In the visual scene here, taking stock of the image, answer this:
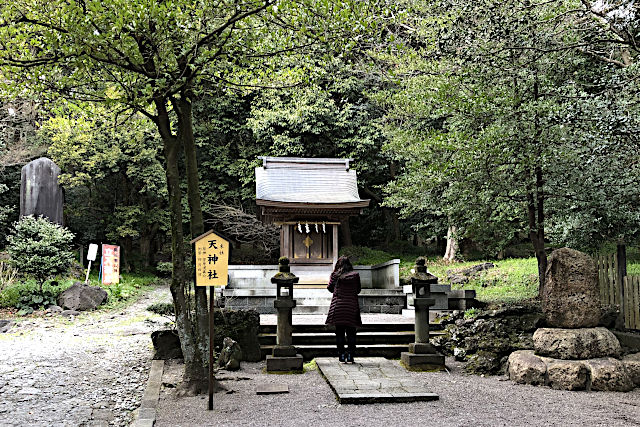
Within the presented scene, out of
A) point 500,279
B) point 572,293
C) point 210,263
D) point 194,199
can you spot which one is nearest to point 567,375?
point 572,293

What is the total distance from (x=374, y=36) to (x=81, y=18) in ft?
11.5

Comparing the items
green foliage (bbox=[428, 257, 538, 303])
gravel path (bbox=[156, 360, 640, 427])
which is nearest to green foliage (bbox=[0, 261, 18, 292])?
gravel path (bbox=[156, 360, 640, 427])

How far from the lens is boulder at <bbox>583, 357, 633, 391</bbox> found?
21.5 feet

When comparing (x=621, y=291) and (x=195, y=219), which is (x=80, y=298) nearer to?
(x=195, y=219)

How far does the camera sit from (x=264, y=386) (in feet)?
22.3

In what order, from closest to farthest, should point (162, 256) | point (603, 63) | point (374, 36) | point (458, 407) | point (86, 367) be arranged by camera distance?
point (458, 407) < point (374, 36) < point (86, 367) < point (603, 63) < point (162, 256)

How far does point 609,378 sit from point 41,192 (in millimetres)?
16780

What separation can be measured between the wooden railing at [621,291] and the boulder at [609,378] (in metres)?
2.11

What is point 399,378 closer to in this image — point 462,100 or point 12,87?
point 462,100

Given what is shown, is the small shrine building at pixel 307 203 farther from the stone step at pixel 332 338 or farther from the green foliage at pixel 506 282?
the stone step at pixel 332 338

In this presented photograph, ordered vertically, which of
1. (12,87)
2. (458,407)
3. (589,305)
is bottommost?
(458,407)

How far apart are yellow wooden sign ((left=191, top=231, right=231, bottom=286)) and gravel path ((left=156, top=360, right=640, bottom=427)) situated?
1.47m

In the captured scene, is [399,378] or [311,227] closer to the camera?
[399,378]

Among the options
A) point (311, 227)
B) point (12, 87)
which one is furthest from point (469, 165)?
point (311, 227)
